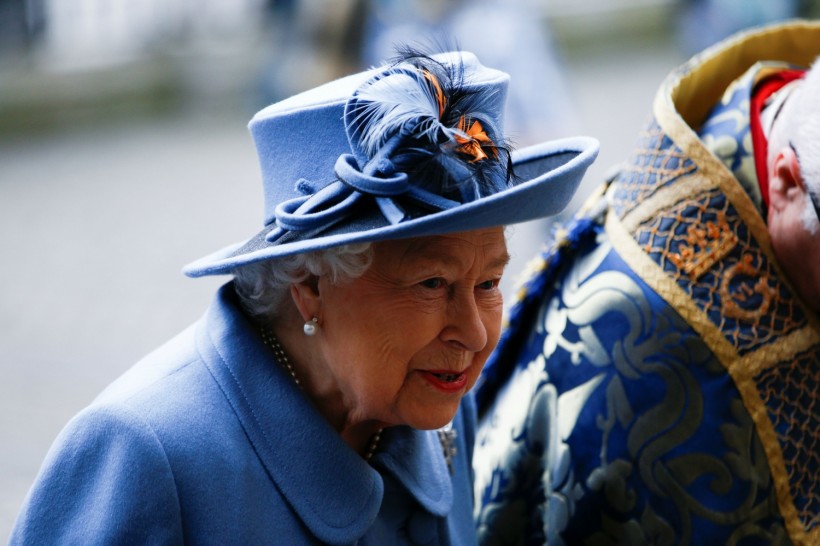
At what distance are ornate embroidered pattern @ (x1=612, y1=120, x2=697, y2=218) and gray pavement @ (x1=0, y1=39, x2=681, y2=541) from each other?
91.0 inches

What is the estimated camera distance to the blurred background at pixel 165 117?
5.34m

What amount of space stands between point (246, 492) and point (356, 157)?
0.53m

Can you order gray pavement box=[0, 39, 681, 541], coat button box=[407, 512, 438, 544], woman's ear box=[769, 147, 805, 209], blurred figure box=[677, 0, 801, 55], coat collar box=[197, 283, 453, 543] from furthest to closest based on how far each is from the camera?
blurred figure box=[677, 0, 801, 55] → gray pavement box=[0, 39, 681, 541] → woman's ear box=[769, 147, 805, 209] → coat button box=[407, 512, 438, 544] → coat collar box=[197, 283, 453, 543]

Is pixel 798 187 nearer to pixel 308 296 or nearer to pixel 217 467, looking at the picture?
pixel 308 296

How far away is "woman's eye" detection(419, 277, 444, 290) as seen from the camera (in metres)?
1.74

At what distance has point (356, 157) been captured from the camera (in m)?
1.68

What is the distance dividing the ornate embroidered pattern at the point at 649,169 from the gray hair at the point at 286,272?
800 millimetres

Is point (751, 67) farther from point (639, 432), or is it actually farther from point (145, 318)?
point (145, 318)

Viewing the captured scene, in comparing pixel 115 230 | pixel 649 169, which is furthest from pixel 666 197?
pixel 115 230

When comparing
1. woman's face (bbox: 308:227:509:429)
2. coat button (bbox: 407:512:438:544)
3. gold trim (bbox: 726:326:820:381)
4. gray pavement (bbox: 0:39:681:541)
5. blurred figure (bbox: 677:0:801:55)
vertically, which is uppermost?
woman's face (bbox: 308:227:509:429)

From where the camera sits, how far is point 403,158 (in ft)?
5.37

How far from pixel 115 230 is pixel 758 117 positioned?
518 centimetres

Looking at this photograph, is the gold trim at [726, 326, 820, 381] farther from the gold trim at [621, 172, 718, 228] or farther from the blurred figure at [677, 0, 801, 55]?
the blurred figure at [677, 0, 801, 55]

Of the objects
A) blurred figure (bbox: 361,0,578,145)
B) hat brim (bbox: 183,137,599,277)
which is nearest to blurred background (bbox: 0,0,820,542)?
blurred figure (bbox: 361,0,578,145)
